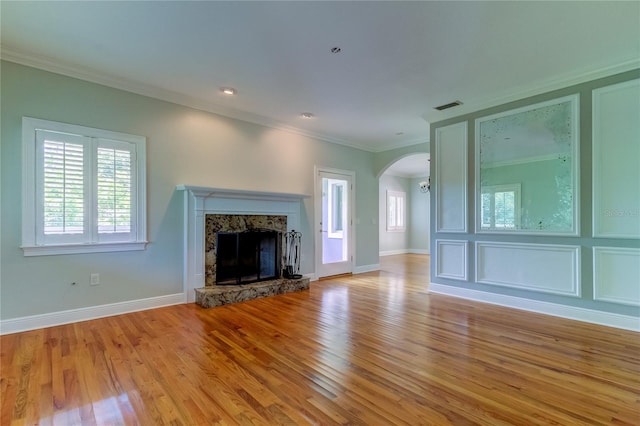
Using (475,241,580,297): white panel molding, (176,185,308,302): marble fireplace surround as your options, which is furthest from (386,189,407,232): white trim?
(176,185,308,302): marble fireplace surround

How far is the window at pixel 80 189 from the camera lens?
3.08 m

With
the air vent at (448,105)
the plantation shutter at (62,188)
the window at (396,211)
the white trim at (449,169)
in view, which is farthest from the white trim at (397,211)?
the plantation shutter at (62,188)

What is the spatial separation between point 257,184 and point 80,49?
264 centimetres

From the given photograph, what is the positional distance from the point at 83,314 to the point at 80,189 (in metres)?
1.41

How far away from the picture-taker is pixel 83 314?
336 centimetres

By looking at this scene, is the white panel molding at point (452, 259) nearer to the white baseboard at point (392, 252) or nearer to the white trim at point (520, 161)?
the white trim at point (520, 161)

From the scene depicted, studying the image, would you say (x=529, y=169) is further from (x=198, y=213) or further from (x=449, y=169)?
(x=198, y=213)

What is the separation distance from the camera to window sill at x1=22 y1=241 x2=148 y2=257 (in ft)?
10.1

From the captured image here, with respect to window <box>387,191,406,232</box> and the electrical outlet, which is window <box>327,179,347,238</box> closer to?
the electrical outlet

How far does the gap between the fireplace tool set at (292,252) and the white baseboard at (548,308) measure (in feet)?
7.62

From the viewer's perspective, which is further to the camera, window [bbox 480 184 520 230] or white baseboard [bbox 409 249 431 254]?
white baseboard [bbox 409 249 431 254]

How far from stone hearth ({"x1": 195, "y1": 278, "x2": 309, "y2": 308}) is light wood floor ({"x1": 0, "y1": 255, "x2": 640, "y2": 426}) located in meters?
0.30

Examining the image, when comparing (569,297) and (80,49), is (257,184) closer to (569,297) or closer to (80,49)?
(80,49)

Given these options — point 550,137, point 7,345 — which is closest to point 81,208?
point 7,345
